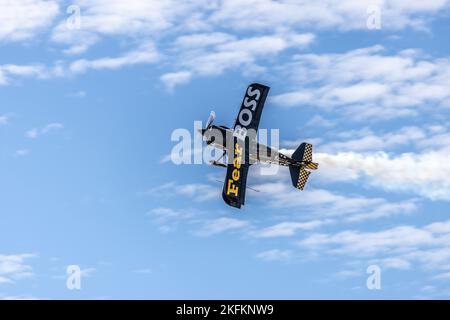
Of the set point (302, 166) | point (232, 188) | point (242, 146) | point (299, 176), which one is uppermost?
point (242, 146)

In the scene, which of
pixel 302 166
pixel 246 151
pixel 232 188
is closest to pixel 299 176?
pixel 302 166

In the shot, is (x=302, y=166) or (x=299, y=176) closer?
(x=299, y=176)

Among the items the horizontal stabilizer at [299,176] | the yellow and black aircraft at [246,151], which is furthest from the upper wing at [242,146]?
the horizontal stabilizer at [299,176]

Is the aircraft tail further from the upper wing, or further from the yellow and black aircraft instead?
the upper wing

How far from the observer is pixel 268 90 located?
72.7m

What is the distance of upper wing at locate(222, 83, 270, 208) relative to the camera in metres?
68.5

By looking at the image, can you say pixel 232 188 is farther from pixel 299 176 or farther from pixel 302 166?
pixel 302 166

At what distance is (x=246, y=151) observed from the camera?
6994cm

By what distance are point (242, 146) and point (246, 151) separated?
534 millimetres

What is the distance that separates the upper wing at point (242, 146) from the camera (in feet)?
225

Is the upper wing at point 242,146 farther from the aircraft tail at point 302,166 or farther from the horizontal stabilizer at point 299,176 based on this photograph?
the horizontal stabilizer at point 299,176

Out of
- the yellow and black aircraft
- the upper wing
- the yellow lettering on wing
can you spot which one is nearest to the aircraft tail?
the yellow and black aircraft

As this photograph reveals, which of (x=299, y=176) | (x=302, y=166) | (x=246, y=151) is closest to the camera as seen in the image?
(x=246, y=151)
